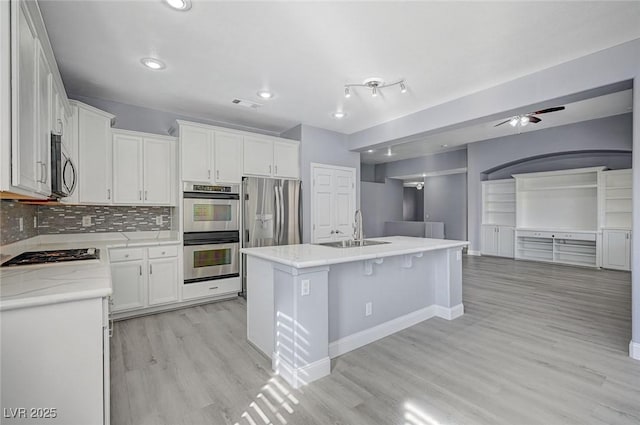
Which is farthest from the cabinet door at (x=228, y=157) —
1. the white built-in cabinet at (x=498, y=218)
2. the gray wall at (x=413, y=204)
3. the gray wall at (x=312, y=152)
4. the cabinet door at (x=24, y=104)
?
the gray wall at (x=413, y=204)

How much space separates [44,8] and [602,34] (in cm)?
422

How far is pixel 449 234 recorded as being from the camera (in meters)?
9.68

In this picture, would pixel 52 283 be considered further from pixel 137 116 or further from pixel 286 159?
pixel 286 159

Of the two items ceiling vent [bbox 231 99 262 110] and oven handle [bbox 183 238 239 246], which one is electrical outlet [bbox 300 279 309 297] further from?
ceiling vent [bbox 231 99 262 110]

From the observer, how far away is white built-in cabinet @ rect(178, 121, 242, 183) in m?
3.97

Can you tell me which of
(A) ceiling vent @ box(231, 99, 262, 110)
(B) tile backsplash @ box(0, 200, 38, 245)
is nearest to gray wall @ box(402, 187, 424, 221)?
(A) ceiling vent @ box(231, 99, 262, 110)

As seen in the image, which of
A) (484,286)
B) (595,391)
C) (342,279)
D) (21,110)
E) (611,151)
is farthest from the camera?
(611,151)

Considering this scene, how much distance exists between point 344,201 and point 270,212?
1555 mm

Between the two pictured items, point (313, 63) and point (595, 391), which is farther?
point (313, 63)

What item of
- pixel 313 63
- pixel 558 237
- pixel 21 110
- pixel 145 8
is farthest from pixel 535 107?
pixel 558 237

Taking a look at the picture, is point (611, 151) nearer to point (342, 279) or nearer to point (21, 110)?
point (342, 279)

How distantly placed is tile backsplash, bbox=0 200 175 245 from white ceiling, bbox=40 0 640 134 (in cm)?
141

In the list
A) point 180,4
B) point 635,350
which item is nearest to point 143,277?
point 180,4

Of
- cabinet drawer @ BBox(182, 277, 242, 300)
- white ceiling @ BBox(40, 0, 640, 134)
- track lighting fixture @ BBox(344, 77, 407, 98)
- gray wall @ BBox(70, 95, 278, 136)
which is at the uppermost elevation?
white ceiling @ BBox(40, 0, 640, 134)
